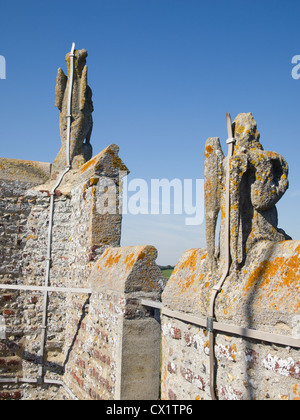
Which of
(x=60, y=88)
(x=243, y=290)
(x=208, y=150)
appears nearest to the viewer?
(x=243, y=290)

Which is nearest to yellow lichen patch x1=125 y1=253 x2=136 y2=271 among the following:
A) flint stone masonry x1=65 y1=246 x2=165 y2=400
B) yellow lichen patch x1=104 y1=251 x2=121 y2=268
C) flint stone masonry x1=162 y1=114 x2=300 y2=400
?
flint stone masonry x1=65 y1=246 x2=165 y2=400

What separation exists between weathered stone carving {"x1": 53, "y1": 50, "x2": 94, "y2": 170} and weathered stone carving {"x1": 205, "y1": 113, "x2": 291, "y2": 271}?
486 centimetres

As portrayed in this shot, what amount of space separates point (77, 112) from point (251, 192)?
5.58 meters

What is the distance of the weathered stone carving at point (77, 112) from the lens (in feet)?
24.3

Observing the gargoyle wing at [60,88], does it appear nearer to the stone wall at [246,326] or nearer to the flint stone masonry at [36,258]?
the flint stone masonry at [36,258]

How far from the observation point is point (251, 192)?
8.82 feet

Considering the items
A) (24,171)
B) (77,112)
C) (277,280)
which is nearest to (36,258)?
(24,171)

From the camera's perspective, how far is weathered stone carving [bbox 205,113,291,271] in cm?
263

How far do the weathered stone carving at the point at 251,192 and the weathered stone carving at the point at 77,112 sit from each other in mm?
4859

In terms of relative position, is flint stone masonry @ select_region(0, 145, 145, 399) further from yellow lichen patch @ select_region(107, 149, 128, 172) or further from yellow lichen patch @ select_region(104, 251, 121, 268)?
yellow lichen patch @ select_region(104, 251, 121, 268)

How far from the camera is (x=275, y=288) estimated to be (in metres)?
2.30

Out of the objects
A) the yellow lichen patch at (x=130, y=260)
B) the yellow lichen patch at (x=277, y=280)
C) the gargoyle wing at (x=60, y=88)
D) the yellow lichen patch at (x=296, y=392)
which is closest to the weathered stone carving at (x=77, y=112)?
the gargoyle wing at (x=60, y=88)

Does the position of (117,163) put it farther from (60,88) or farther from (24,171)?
(60,88)
